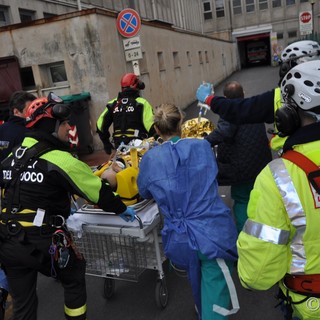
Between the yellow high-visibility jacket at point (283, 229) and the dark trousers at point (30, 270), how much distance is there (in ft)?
4.94

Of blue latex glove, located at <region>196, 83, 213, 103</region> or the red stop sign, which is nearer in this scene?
blue latex glove, located at <region>196, 83, 213, 103</region>

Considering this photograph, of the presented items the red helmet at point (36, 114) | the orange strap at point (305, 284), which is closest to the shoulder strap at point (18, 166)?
the red helmet at point (36, 114)

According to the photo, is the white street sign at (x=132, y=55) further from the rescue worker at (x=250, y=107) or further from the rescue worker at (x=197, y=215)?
the rescue worker at (x=197, y=215)

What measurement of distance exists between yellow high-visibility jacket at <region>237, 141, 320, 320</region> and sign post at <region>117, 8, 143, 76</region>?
7843mm

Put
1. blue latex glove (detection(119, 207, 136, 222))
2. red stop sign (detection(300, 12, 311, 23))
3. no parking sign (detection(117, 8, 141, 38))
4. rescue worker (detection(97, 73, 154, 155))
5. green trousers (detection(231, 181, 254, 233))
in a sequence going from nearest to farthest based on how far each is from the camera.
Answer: blue latex glove (detection(119, 207, 136, 222)) < green trousers (detection(231, 181, 254, 233)) < rescue worker (detection(97, 73, 154, 155)) < no parking sign (detection(117, 8, 141, 38)) < red stop sign (detection(300, 12, 311, 23))

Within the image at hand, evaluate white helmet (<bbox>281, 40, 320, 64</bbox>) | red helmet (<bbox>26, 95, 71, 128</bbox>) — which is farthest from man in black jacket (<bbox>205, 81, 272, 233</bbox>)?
red helmet (<bbox>26, 95, 71, 128</bbox>)

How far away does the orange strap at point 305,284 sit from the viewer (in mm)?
1738

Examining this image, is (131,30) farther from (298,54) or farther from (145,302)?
(145,302)

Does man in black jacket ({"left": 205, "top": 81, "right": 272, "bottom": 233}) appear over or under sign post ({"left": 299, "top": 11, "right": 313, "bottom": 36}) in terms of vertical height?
under

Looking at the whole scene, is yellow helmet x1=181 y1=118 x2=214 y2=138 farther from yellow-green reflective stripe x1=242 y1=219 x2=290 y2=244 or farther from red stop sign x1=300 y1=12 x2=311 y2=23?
red stop sign x1=300 y1=12 x2=311 y2=23

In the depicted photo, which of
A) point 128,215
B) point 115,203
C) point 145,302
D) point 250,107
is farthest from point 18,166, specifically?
point 145,302

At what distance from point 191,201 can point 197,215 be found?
0.35 feet

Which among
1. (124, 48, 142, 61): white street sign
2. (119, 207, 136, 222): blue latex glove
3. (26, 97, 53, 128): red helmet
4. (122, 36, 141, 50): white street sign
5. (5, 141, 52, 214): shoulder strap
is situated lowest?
(119, 207, 136, 222): blue latex glove

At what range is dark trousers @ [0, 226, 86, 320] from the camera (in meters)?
2.63
